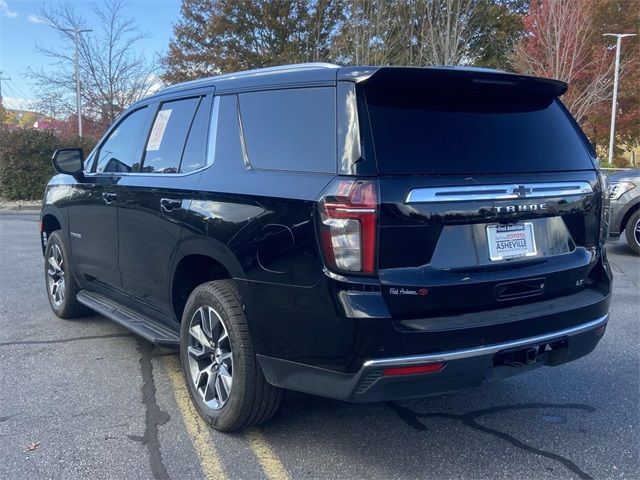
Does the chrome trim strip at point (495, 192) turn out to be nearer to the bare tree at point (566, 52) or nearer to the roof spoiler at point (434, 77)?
the roof spoiler at point (434, 77)

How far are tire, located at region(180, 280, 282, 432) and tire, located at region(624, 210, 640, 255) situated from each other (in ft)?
25.7

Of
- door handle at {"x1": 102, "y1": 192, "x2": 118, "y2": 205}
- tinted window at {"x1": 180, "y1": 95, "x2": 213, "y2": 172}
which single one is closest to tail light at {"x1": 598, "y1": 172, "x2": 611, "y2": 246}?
tinted window at {"x1": 180, "y1": 95, "x2": 213, "y2": 172}

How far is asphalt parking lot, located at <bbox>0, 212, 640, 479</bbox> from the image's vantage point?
125 inches

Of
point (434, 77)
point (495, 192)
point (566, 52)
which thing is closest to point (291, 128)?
point (434, 77)

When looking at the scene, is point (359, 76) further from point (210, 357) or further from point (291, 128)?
point (210, 357)

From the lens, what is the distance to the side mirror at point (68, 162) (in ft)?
17.3

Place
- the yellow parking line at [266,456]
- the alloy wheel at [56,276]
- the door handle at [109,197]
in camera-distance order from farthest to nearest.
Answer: the alloy wheel at [56,276] → the door handle at [109,197] → the yellow parking line at [266,456]

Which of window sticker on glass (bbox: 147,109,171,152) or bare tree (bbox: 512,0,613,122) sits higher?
bare tree (bbox: 512,0,613,122)

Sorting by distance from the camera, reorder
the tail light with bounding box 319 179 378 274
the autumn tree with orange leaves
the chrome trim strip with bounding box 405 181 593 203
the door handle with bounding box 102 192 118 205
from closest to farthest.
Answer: the tail light with bounding box 319 179 378 274
the chrome trim strip with bounding box 405 181 593 203
the door handle with bounding box 102 192 118 205
the autumn tree with orange leaves

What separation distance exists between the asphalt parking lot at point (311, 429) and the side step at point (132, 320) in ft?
1.19

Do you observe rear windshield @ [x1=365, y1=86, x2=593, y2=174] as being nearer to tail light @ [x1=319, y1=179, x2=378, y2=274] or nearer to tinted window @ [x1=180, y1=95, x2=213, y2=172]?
tail light @ [x1=319, y1=179, x2=378, y2=274]

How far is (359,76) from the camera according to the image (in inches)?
113

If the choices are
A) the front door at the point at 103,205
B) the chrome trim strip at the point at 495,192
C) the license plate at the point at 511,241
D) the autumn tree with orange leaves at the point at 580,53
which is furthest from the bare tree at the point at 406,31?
the license plate at the point at 511,241

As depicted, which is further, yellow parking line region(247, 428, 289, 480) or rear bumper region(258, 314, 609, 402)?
yellow parking line region(247, 428, 289, 480)
